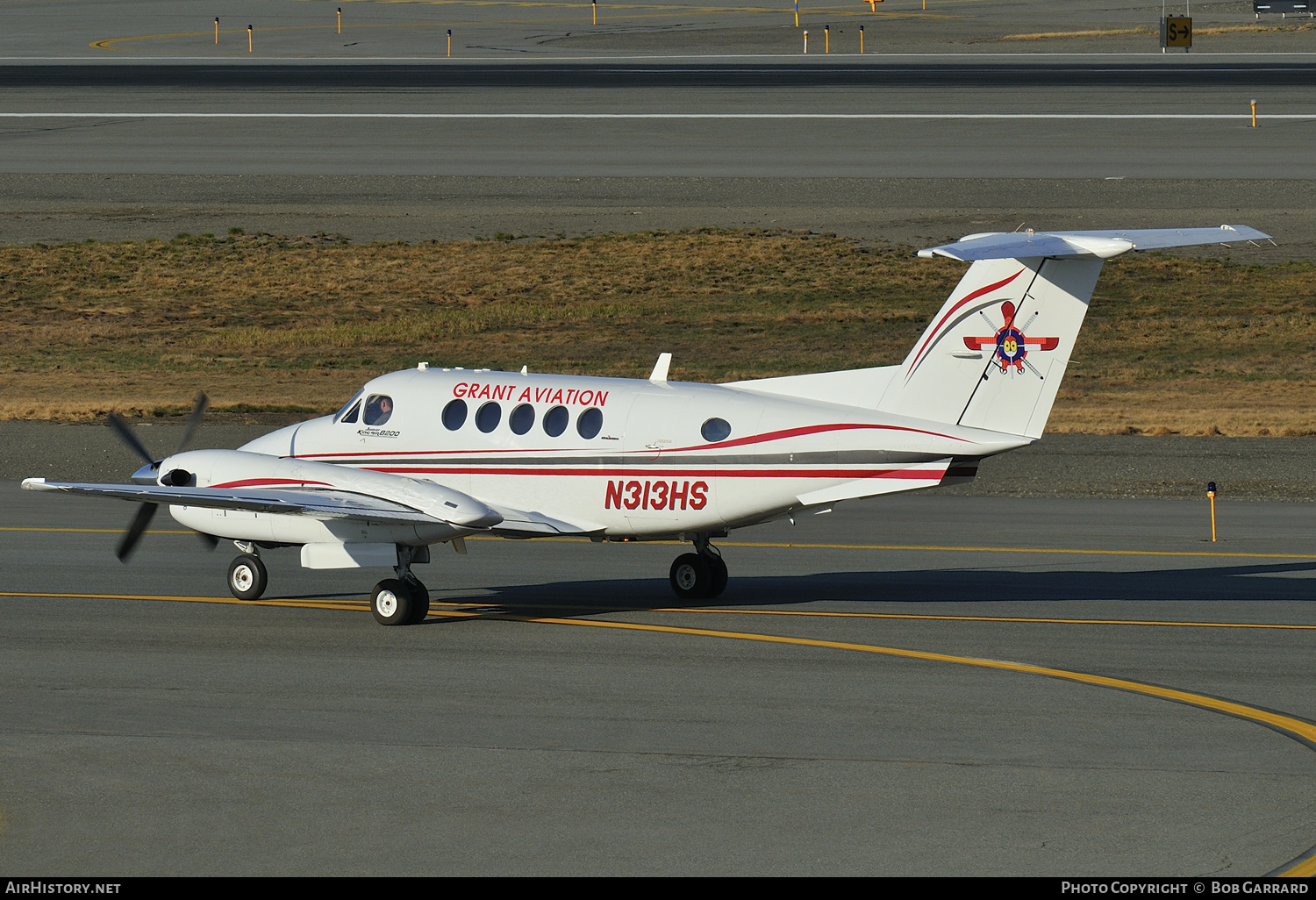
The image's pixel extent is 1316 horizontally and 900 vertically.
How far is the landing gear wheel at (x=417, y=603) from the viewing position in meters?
18.9

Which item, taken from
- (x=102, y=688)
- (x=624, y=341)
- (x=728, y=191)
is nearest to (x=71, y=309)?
(x=624, y=341)

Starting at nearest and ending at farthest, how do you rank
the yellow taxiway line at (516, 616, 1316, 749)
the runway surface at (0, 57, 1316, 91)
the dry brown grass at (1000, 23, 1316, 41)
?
the yellow taxiway line at (516, 616, 1316, 749) → the runway surface at (0, 57, 1316, 91) → the dry brown grass at (1000, 23, 1316, 41)

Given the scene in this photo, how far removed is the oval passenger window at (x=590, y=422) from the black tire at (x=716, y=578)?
234 cm

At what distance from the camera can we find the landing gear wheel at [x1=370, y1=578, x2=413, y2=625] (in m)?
18.8

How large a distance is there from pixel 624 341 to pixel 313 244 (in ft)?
42.5

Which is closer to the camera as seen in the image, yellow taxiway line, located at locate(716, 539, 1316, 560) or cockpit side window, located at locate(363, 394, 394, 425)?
cockpit side window, located at locate(363, 394, 394, 425)

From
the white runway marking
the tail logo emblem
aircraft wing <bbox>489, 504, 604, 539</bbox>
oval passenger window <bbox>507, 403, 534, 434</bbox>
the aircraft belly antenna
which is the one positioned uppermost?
the white runway marking

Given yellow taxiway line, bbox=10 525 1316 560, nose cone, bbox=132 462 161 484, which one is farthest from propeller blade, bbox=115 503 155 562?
yellow taxiway line, bbox=10 525 1316 560

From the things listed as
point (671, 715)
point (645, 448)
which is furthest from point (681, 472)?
point (671, 715)

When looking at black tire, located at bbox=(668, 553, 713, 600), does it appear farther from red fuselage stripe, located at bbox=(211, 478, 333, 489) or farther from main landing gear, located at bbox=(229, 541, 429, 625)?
red fuselage stripe, located at bbox=(211, 478, 333, 489)

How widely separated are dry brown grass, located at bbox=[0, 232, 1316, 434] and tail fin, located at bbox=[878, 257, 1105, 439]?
1759 centimetres

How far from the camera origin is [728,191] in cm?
5362

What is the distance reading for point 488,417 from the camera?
63.9 ft
